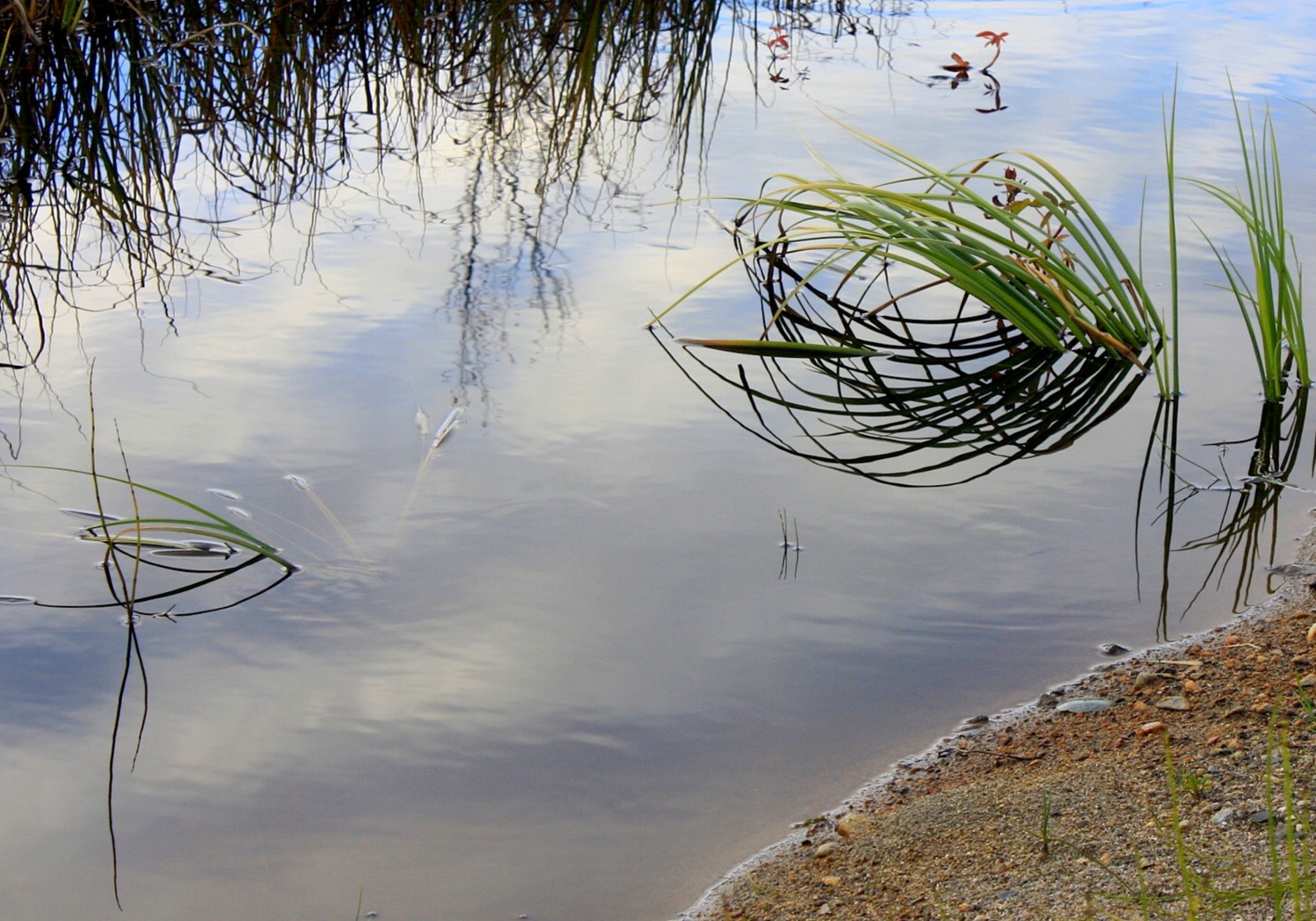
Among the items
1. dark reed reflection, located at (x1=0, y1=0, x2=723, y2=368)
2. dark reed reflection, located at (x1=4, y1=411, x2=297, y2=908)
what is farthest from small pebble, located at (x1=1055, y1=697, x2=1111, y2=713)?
dark reed reflection, located at (x1=0, y1=0, x2=723, y2=368)

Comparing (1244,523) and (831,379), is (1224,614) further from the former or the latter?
(831,379)

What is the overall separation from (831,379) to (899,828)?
69.9 inches

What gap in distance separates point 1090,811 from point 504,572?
1231 millimetres

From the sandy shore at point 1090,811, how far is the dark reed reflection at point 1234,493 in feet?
1.08

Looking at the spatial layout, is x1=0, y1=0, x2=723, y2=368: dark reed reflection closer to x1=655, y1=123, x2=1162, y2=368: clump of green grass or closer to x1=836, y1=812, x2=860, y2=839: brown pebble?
x1=655, y1=123, x2=1162, y2=368: clump of green grass

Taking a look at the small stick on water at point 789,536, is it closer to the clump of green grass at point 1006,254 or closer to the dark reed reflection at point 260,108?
the clump of green grass at point 1006,254

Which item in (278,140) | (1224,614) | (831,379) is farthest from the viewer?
(278,140)

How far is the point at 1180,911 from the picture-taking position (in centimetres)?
138

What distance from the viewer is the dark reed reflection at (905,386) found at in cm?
308

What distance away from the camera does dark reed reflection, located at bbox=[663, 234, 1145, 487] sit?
121 inches

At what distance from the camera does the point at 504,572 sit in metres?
2.49

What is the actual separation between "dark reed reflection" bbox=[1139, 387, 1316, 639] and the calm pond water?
0.01 metres

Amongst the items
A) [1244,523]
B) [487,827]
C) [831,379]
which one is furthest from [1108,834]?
[831,379]

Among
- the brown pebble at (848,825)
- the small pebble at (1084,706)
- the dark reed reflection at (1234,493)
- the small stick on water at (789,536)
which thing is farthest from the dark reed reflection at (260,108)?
the small pebble at (1084,706)
